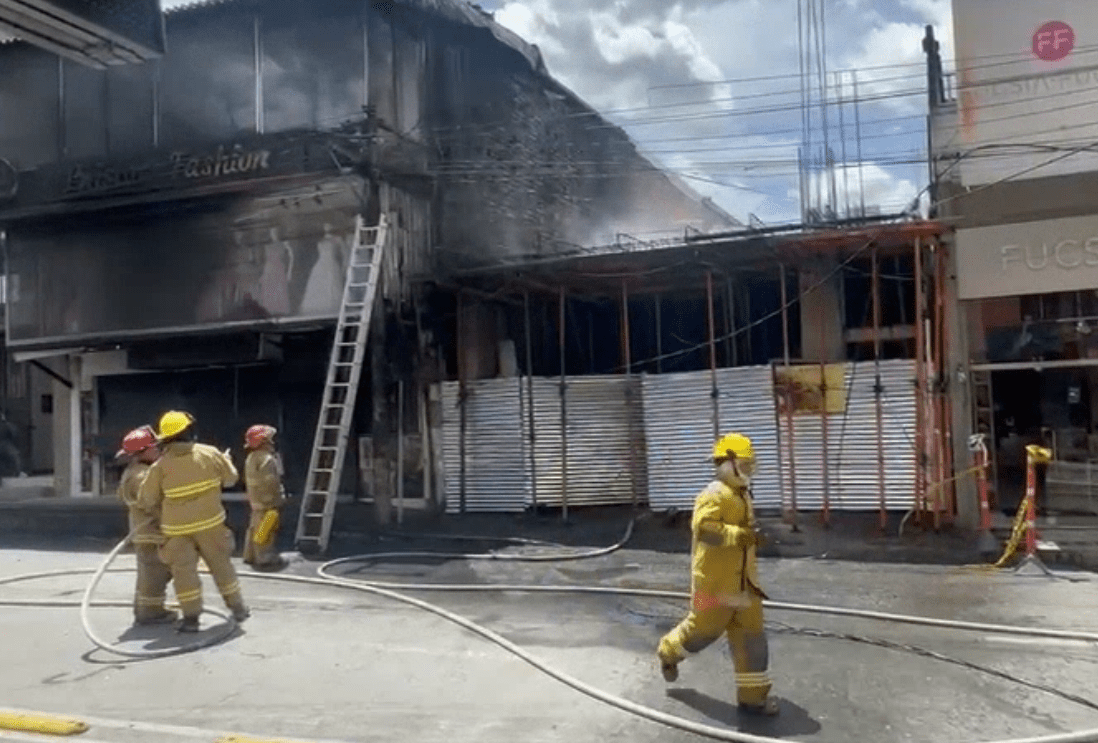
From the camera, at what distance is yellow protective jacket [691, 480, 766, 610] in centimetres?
545

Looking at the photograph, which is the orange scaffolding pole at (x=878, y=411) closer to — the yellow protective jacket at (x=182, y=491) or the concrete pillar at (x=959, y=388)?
the concrete pillar at (x=959, y=388)

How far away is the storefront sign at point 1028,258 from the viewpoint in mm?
11688

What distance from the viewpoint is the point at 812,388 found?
40.5 ft

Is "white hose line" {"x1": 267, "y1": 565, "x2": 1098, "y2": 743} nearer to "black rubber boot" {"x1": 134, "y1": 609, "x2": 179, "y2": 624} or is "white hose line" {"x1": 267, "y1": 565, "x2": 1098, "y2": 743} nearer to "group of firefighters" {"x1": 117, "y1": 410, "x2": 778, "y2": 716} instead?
"group of firefighters" {"x1": 117, "y1": 410, "x2": 778, "y2": 716}

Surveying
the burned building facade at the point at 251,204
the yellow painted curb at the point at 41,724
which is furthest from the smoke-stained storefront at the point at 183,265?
the yellow painted curb at the point at 41,724

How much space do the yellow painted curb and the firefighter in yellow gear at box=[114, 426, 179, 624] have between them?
204 centimetres

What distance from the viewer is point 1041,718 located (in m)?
5.40

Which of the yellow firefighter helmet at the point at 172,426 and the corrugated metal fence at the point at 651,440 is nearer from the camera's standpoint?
the yellow firefighter helmet at the point at 172,426

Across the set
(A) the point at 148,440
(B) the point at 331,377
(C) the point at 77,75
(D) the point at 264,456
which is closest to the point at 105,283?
(C) the point at 77,75

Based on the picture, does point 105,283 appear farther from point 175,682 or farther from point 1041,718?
point 1041,718

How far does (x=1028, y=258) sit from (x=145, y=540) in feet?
32.7

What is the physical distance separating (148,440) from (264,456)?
93.8 inches

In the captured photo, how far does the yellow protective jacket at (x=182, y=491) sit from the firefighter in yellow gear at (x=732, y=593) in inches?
155

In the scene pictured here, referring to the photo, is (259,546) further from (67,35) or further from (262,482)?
(67,35)
